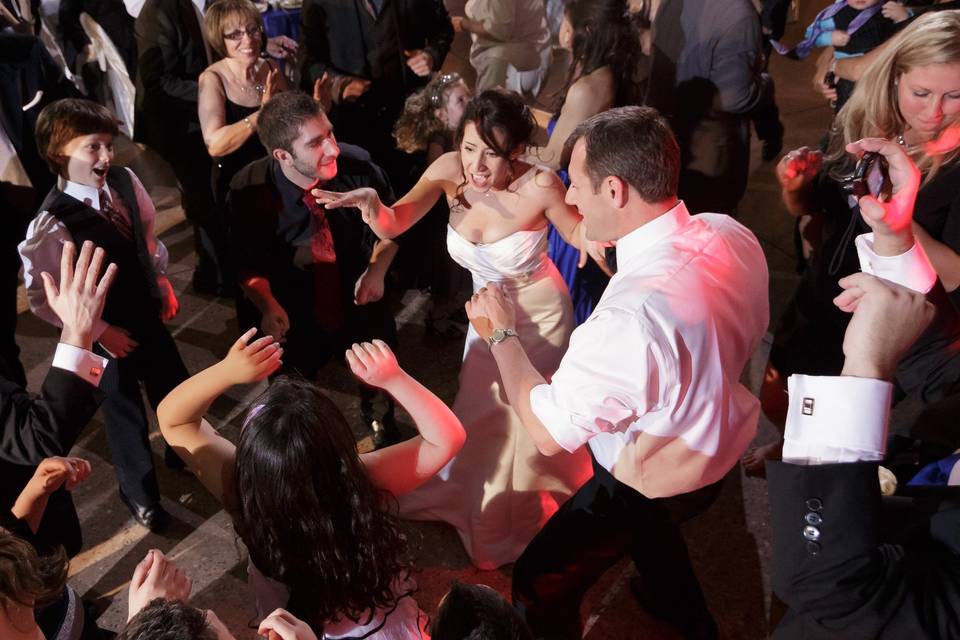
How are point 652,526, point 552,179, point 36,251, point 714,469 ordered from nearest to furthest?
point 714,469 < point 652,526 < point 36,251 < point 552,179

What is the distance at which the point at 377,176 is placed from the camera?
131 inches

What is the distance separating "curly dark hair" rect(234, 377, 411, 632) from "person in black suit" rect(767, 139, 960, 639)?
3.02 ft

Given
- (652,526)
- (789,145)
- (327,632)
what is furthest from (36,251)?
(789,145)

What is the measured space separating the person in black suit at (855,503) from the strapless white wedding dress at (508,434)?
1697 millimetres

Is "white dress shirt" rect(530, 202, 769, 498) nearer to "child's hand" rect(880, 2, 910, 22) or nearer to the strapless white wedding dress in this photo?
the strapless white wedding dress

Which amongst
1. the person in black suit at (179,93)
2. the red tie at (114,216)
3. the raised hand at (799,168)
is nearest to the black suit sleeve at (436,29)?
the person in black suit at (179,93)

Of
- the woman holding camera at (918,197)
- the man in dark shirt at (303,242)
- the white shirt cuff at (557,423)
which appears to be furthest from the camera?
the man in dark shirt at (303,242)

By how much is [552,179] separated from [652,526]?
1278 mm

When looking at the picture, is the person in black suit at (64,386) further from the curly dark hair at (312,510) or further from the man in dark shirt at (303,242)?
the man in dark shirt at (303,242)

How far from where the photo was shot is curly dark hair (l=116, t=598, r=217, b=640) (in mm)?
1296

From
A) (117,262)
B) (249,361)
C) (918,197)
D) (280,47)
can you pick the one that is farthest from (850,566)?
(280,47)

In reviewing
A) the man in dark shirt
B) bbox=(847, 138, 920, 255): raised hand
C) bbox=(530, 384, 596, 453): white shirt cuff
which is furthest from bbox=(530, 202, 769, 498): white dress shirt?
the man in dark shirt

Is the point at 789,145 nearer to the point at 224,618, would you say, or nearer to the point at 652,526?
the point at 652,526

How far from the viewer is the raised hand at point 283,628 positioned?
57.5 inches
